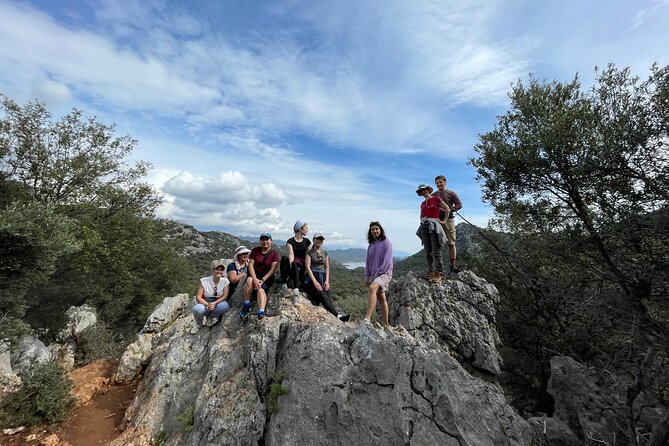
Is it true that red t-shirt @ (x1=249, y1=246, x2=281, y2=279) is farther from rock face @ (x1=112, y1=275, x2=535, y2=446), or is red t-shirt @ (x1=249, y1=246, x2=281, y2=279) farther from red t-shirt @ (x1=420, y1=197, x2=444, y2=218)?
red t-shirt @ (x1=420, y1=197, x2=444, y2=218)

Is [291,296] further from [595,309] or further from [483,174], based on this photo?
[483,174]

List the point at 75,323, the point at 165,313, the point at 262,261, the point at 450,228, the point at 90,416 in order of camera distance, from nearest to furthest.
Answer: the point at 90,416
the point at 262,261
the point at 450,228
the point at 165,313
the point at 75,323

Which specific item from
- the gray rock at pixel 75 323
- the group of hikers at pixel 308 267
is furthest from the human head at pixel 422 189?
the gray rock at pixel 75 323

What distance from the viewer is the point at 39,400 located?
7965 mm

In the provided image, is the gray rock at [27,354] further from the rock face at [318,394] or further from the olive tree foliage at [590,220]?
the olive tree foliage at [590,220]

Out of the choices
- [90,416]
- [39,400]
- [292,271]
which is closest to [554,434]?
[292,271]

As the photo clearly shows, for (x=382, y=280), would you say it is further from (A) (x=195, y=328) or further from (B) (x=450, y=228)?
(A) (x=195, y=328)

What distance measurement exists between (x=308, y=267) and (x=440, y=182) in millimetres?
5288

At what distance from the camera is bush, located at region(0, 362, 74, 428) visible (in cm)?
764

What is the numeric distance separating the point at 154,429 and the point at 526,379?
1392 cm

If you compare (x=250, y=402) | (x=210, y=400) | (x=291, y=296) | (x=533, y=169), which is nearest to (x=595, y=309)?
(x=533, y=169)

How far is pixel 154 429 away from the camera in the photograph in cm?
700

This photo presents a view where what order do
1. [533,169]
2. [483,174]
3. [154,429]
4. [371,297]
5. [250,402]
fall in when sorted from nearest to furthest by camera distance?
[250,402]
[154,429]
[371,297]
[533,169]
[483,174]

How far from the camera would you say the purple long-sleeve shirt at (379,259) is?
26.0ft
